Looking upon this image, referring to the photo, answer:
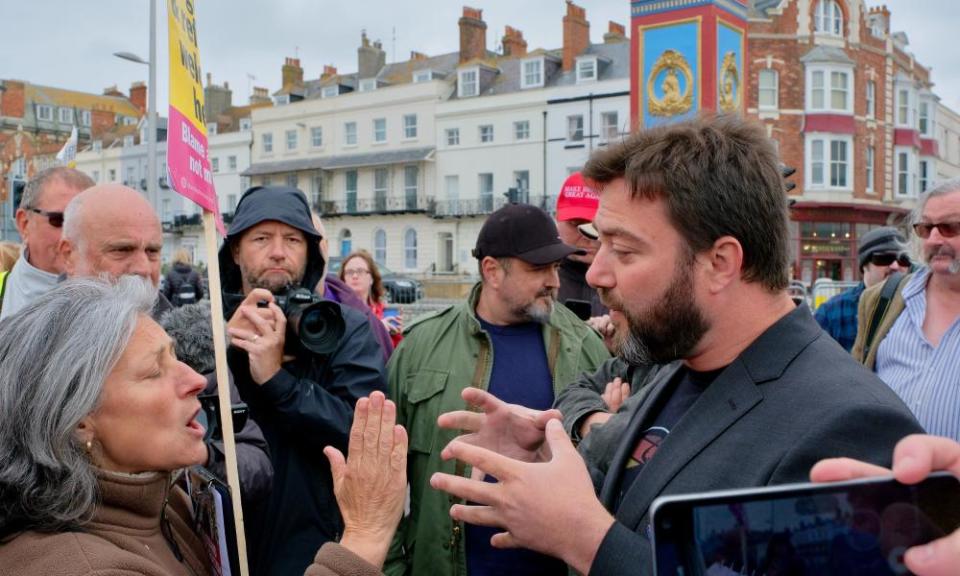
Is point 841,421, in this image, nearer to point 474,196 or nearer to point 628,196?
point 628,196

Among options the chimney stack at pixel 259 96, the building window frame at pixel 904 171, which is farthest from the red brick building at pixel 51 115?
the building window frame at pixel 904 171

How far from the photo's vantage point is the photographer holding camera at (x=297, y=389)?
2.82m

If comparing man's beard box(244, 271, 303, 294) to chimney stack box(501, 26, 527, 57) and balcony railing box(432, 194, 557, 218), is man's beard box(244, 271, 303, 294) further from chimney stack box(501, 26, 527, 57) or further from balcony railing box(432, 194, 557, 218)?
chimney stack box(501, 26, 527, 57)

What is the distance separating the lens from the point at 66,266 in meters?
3.55

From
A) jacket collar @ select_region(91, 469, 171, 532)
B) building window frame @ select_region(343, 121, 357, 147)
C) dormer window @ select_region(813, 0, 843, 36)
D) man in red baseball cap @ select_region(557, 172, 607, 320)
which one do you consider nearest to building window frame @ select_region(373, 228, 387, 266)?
building window frame @ select_region(343, 121, 357, 147)

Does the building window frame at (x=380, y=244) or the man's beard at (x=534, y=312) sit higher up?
the building window frame at (x=380, y=244)

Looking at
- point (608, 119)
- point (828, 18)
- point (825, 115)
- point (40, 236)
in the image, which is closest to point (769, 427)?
point (40, 236)

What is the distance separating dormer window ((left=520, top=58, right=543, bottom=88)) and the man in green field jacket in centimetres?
3699

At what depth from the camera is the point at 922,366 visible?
12.2ft

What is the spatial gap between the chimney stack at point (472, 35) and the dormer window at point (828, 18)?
663 inches

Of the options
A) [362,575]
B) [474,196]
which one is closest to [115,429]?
[362,575]

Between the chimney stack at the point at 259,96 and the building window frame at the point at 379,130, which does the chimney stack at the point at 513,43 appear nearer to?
the building window frame at the point at 379,130

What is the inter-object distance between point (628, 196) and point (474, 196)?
3934cm

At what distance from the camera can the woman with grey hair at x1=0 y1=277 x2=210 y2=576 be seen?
1.79m
